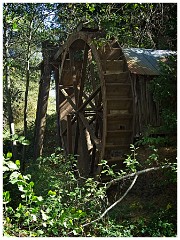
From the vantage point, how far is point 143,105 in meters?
6.52

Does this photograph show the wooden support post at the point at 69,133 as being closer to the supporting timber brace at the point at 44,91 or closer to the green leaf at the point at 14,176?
the supporting timber brace at the point at 44,91

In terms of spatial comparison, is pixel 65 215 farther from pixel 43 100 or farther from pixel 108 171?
pixel 43 100

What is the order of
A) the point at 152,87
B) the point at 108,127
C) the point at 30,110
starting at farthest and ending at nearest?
1. the point at 30,110
2. the point at 108,127
3. the point at 152,87

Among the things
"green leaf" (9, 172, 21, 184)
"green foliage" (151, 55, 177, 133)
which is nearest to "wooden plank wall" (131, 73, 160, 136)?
"green foliage" (151, 55, 177, 133)

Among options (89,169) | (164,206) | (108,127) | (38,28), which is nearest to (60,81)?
(38,28)

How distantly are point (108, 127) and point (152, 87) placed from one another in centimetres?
152

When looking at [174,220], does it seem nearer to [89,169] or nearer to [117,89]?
[117,89]

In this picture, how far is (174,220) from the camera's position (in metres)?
4.44

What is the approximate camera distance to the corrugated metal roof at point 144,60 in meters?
6.40

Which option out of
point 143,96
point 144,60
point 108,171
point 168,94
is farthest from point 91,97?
point 108,171

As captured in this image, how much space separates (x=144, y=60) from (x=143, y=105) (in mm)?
1035

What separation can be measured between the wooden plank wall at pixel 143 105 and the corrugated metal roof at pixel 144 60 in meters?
0.17

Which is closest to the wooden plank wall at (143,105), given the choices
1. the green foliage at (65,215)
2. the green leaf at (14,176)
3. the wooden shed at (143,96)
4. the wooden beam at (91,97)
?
the wooden shed at (143,96)

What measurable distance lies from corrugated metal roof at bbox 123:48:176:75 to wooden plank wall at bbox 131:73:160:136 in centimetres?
17
